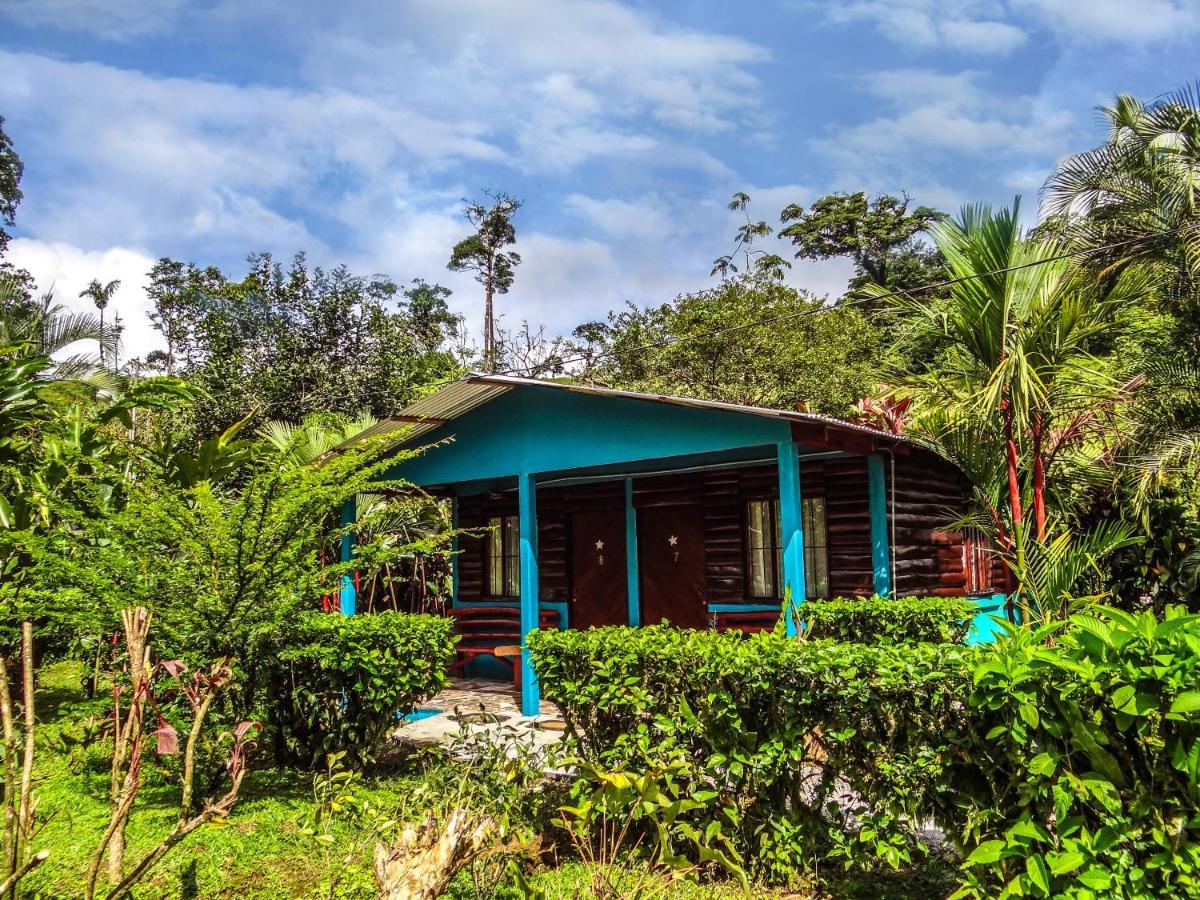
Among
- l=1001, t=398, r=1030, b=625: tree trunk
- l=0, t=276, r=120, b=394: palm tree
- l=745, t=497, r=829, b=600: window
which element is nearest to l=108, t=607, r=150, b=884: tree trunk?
l=1001, t=398, r=1030, b=625: tree trunk

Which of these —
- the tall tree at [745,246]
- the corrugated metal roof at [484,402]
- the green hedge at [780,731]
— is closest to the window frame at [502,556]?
→ the corrugated metal roof at [484,402]

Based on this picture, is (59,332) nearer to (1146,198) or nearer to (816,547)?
(816,547)

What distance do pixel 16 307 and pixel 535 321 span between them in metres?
13.2

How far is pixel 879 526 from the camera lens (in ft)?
31.7

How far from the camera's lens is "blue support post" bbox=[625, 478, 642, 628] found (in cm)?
1193

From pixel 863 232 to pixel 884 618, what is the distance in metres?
37.7

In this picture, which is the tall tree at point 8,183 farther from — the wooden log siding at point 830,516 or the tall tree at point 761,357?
the wooden log siding at point 830,516

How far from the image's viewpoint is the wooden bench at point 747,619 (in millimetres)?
10453

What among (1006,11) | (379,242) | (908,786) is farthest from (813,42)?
(379,242)

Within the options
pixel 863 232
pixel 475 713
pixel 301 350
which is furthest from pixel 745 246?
pixel 475 713

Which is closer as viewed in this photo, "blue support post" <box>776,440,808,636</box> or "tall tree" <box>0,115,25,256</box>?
"blue support post" <box>776,440,808,636</box>

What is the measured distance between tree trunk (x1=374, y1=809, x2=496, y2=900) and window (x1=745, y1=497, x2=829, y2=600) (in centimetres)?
772

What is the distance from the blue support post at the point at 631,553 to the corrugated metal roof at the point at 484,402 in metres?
3.00

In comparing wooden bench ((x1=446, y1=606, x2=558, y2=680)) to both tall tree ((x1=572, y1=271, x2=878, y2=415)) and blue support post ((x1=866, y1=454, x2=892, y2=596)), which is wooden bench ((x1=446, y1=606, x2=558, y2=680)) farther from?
tall tree ((x1=572, y1=271, x2=878, y2=415))
